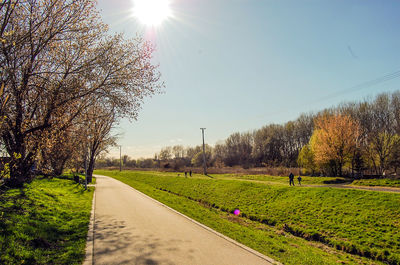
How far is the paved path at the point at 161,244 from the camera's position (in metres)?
6.32

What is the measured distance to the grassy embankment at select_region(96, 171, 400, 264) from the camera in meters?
9.09

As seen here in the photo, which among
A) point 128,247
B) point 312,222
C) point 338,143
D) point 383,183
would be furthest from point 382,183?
point 128,247

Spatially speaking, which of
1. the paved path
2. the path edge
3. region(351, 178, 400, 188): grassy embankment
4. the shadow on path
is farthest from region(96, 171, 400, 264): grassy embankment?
region(351, 178, 400, 188): grassy embankment

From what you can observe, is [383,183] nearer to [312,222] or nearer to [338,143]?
[338,143]

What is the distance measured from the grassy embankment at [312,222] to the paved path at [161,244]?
3.57 ft

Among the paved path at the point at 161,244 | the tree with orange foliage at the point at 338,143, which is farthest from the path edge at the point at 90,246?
the tree with orange foliage at the point at 338,143

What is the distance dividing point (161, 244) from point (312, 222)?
9838 mm

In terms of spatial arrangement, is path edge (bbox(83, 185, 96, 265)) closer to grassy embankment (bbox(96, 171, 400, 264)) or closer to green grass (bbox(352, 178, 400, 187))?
grassy embankment (bbox(96, 171, 400, 264))

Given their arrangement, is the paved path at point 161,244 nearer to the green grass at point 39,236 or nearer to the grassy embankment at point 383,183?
the green grass at point 39,236

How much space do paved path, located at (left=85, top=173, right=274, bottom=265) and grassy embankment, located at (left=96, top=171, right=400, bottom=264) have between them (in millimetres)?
1089

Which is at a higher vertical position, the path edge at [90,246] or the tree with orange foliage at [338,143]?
the tree with orange foliage at [338,143]

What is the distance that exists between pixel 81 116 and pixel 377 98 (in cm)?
5648

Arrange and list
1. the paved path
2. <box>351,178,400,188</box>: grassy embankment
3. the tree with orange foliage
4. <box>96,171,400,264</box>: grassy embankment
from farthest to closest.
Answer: the tree with orange foliage → <box>351,178,400,188</box>: grassy embankment → <box>96,171,400,264</box>: grassy embankment → the paved path

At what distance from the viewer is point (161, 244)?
748cm
